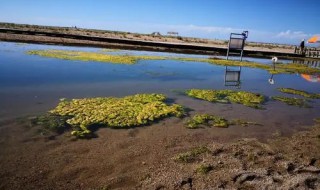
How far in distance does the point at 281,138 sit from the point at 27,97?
6373 millimetres

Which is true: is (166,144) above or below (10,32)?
below

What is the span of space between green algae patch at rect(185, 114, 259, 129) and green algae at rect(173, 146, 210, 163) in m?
1.23

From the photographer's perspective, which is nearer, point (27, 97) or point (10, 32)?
point (27, 97)

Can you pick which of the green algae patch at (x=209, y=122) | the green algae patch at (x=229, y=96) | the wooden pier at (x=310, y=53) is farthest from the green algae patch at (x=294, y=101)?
the wooden pier at (x=310, y=53)

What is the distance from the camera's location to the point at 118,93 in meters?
8.79

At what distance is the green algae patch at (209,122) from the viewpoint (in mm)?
6542

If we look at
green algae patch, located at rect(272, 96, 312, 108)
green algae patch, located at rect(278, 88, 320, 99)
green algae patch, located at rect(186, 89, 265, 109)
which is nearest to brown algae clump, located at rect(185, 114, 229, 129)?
green algae patch, located at rect(186, 89, 265, 109)

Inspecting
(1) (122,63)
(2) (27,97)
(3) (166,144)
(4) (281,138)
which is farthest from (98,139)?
(1) (122,63)

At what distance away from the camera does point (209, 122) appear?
6.80m

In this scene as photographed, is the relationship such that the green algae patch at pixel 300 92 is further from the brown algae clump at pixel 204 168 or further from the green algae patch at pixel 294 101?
the brown algae clump at pixel 204 168

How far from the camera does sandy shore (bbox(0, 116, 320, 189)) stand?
3.94 meters

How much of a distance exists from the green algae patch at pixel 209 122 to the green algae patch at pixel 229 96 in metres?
1.79

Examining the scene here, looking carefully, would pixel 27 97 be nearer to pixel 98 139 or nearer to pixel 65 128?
pixel 65 128

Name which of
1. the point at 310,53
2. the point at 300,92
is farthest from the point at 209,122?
the point at 310,53
